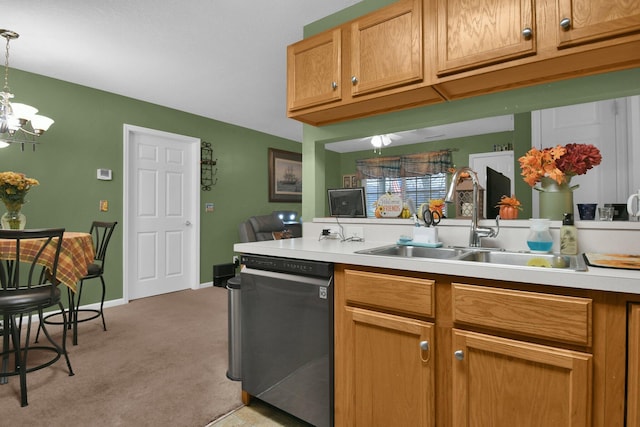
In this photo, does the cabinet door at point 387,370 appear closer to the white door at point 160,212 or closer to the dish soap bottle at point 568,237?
the dish soap bottle at point 568,237

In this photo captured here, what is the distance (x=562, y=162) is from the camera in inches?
57.6

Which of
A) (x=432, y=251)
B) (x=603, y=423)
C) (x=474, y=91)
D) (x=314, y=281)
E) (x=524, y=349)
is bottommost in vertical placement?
(x=603, y=423)

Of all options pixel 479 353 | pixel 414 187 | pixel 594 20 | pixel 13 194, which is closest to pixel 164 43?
pixel 13 194

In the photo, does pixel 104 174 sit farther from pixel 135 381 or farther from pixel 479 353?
pixel 479 353

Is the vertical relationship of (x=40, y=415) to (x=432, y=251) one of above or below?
below

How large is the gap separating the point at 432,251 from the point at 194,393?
1.64 meters

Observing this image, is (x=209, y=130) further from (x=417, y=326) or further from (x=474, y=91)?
(x=417, y=326)

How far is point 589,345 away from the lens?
0.94 metres

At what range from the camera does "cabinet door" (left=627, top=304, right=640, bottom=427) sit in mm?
884

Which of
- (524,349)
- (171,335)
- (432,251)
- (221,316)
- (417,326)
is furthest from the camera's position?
(221,316)

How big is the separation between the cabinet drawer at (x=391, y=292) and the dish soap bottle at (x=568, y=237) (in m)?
0.64

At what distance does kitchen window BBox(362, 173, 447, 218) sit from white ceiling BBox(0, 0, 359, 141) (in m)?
3.39

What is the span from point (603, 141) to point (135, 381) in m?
3.46

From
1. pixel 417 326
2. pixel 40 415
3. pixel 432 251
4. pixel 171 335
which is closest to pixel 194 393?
pixel 40 415
